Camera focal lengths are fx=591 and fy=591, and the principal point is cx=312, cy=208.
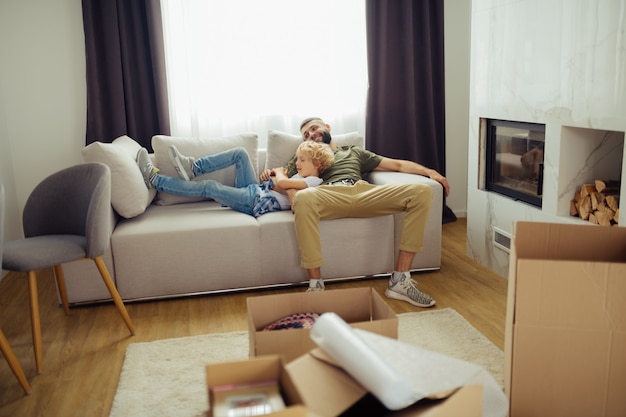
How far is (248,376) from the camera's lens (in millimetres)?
1092

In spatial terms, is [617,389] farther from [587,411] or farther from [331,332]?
[331,332]

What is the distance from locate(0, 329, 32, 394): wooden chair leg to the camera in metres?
2.24

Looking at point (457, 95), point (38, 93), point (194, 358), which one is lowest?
point (194, 358)

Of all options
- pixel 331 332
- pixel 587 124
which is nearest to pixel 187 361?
pixel 331 332

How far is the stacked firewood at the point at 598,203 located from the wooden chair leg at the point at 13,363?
255 cm

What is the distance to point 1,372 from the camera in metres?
2.47

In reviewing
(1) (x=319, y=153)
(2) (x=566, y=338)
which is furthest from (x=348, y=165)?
(2) (x=566, y=338)

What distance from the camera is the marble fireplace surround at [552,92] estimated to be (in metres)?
2.55

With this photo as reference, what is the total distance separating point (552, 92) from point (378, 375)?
90.0 inches

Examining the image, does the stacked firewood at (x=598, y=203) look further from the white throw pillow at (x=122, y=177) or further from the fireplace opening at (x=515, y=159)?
the white throw pillow at (x=122, y=177)

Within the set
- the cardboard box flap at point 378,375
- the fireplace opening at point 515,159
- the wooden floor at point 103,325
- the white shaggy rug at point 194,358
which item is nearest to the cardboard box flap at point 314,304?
the cardboard box flap at point 378,375

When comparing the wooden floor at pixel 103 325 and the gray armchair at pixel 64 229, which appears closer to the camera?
the wooden floor at pixel 103 325

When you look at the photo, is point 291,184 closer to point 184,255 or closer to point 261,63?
point 184,255

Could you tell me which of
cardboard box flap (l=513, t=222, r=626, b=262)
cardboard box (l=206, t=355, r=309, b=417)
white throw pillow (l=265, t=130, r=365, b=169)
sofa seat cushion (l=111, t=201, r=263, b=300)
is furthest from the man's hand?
cardboard box (l=206, t=355, r=309, b=417)
